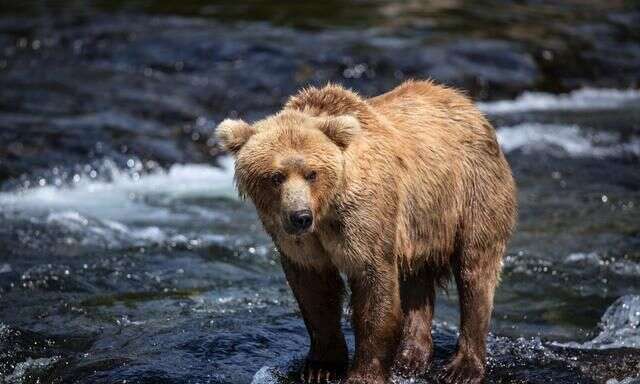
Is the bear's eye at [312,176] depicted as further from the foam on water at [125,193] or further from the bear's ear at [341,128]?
the foam on water at [125,193]

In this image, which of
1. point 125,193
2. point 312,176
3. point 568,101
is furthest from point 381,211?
point 568,101

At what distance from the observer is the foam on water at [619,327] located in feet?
22.2

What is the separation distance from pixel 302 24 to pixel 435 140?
12646mm

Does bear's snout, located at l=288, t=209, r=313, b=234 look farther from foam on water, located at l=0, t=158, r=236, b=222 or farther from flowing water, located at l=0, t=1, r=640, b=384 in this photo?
foam on water, located at l=0, t=158, r=236, b=222

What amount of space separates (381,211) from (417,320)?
113 cm

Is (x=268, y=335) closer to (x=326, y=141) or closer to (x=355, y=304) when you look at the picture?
(x=355, y=304)

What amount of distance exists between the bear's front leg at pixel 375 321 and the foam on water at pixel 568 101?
9801 mm

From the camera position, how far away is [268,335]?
6.43 metres

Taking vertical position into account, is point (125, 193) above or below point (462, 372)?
below

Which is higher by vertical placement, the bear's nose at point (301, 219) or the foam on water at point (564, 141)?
the bear's nose at point (301, 219)

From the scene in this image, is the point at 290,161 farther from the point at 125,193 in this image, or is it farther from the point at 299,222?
the point at 125,193

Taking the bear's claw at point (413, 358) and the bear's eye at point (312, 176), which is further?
the bear's claw at point (413, 358)

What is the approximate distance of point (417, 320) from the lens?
629 cm

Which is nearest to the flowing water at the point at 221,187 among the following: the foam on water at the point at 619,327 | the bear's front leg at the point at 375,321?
the foam on water at the point at 619,327
